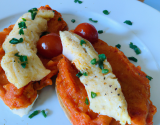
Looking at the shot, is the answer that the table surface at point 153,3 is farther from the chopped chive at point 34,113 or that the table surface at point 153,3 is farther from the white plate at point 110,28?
the chopped chive at point 34,113

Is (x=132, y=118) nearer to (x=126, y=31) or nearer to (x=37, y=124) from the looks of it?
(x=37, y=124)

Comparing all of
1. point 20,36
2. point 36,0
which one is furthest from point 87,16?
point 20,36

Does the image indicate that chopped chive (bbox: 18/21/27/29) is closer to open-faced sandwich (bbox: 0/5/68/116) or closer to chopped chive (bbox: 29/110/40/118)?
open-faced sandwich (bbox: 0/5/68/116)

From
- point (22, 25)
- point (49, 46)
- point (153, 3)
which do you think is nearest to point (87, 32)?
point (49, 46)

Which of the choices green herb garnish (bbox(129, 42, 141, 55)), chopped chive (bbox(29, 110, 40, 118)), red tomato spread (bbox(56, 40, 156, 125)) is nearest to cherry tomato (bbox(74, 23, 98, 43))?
red tomato spread (bbox(56, 40, 156, 125))

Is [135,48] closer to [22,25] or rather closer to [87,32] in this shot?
[87,32]
